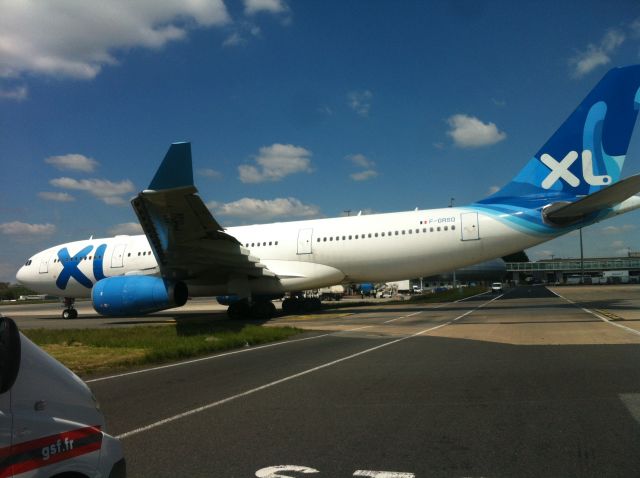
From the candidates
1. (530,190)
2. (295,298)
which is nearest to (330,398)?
(530,190)

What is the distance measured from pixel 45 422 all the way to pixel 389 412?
4.16 meters

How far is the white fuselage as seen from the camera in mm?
21719

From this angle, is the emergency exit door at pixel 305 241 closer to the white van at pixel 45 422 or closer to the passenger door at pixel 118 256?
the passenger door at pixel 118 256

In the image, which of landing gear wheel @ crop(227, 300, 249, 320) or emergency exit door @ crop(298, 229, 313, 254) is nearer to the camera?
landing gear wheel @ crop(227, 300, 249, 320)

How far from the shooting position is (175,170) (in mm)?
15453

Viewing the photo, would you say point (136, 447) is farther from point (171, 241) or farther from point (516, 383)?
point (171, 241)

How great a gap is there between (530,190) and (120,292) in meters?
16.8

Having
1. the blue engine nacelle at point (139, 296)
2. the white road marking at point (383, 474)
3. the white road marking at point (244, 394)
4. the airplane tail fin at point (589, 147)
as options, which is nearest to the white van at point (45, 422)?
the white road marking at point (383, 474)

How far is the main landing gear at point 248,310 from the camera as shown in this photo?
22734mm

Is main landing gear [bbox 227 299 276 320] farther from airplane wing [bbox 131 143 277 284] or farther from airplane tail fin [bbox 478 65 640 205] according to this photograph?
airplane tail fin [bbox 478 65 640 205]

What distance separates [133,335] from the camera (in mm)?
15445

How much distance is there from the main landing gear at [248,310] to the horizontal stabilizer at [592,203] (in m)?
12.2

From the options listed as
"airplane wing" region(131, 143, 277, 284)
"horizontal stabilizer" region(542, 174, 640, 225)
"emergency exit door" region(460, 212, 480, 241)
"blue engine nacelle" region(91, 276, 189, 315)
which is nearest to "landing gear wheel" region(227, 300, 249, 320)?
"airplane wing" region(131, 143, 277, 284)

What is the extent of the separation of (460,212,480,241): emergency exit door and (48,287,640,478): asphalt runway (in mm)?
10221
